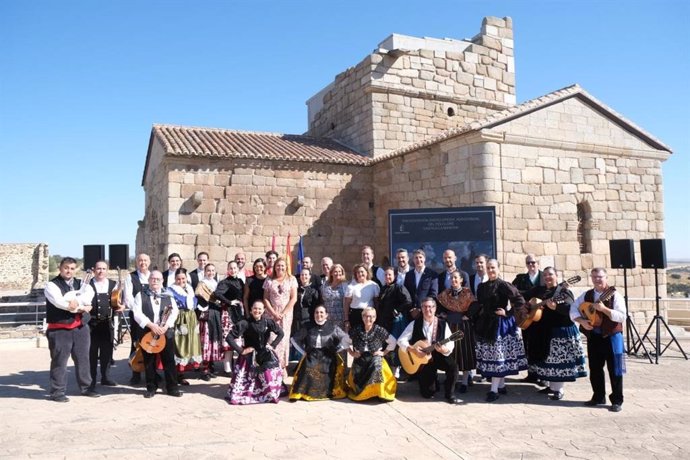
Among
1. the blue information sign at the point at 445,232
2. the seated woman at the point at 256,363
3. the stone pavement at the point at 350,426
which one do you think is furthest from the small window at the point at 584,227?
the seated woman at the point at 256,363

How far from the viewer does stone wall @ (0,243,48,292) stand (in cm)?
2344

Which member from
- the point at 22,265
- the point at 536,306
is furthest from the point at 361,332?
the point at 22,265

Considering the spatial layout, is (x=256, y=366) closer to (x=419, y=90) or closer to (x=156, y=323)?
(x=156, y=323)

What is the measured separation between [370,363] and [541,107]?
6.87 m

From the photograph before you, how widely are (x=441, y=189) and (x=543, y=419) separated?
6.13 m

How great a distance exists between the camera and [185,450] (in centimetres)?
421

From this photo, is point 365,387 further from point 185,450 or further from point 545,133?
point 545,133

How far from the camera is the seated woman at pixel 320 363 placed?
589cm

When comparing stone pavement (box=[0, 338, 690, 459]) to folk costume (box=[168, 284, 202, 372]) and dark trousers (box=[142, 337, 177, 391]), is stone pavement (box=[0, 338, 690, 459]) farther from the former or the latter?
folk costume (box=[168, 284, 202, 372])

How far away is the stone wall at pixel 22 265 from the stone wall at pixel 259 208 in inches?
541

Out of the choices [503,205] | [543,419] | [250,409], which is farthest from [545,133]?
[250,409]

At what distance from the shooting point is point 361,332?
6.04 metres

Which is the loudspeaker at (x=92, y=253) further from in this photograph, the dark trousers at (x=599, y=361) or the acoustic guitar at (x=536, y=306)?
the dark trousers at (x=599, y=361)

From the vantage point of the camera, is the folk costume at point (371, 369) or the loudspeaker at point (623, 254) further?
the loudspeaker at point (623, 254)
